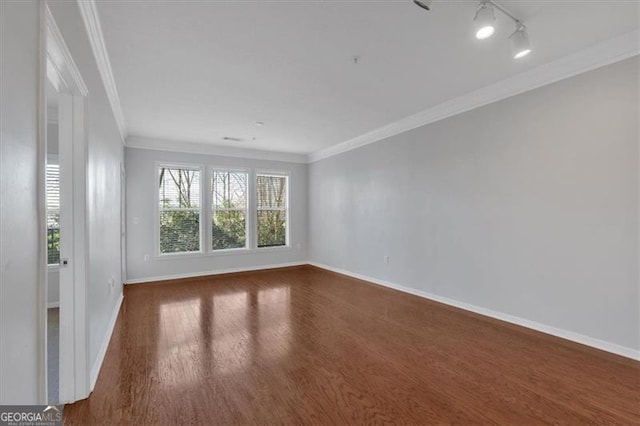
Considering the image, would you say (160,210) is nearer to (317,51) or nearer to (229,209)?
(229,209)

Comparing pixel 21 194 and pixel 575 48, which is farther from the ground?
pixel 575 48

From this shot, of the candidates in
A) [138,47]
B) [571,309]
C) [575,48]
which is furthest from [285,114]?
[571,309]

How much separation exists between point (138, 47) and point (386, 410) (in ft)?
11.2

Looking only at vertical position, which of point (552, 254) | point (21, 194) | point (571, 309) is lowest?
point (571, 309)

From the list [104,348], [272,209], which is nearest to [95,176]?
[104,348]

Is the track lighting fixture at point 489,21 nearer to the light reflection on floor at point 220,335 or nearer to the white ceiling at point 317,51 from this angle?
the white ceiling at point 317,51

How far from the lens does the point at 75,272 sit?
1.88 metres

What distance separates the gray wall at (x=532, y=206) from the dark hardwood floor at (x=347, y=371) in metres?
0.42

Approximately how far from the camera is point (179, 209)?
5523mm

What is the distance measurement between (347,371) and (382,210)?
3.06 m

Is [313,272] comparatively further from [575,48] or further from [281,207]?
[575,48]

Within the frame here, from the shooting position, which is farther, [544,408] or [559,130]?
[559,130]

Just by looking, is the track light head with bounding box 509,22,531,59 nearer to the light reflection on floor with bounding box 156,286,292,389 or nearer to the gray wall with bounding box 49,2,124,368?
the gray wall with bounding box 49,2,124,368

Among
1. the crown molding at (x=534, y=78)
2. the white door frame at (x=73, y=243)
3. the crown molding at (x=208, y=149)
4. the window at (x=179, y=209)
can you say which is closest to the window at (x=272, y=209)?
the crown molding at (x=208, y=149)
